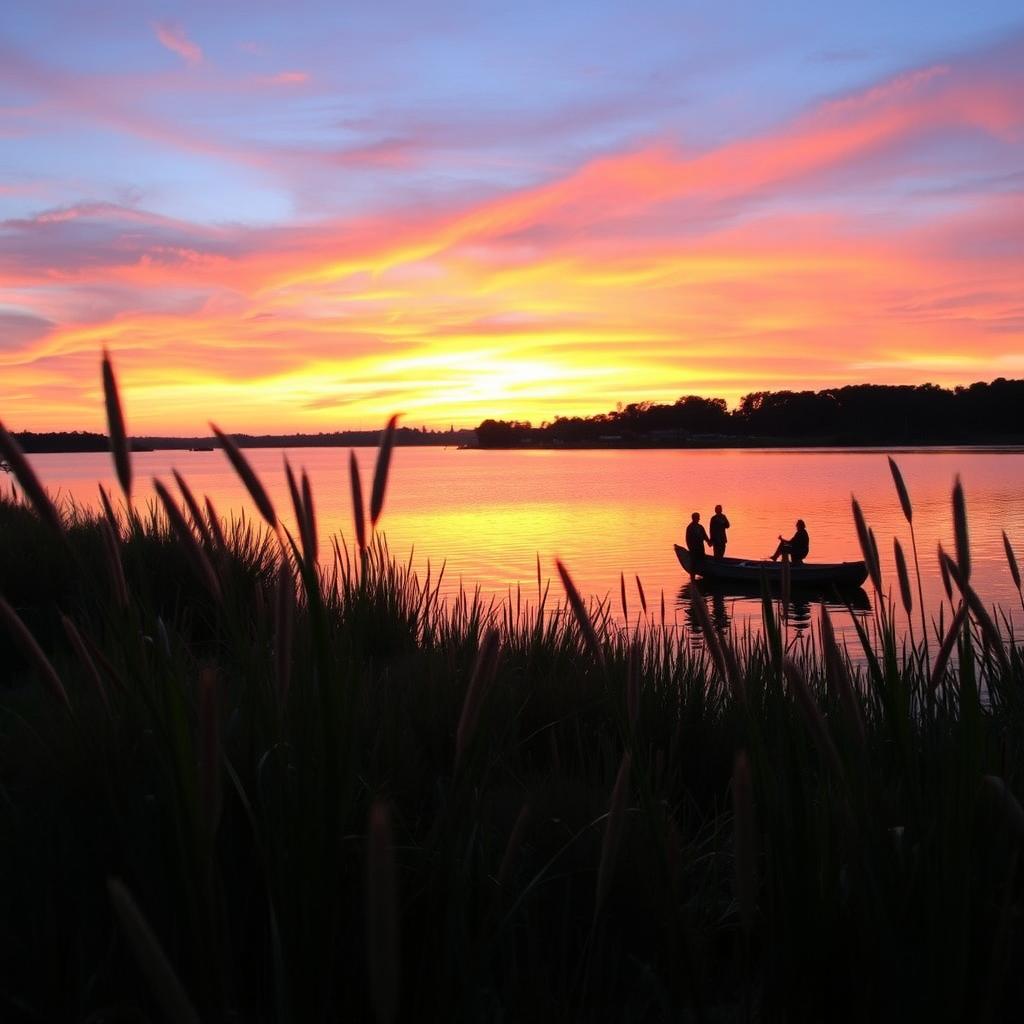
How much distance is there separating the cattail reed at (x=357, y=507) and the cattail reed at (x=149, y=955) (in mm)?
866

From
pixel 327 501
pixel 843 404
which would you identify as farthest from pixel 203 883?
pixel 843 404

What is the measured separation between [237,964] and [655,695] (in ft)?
10.6

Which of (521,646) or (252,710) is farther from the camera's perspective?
(521,646)

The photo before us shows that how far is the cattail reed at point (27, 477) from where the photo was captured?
5.15 feet

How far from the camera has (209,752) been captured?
1472 mm

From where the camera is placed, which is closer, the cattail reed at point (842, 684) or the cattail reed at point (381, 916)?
the cattail reed at point (381, 916)

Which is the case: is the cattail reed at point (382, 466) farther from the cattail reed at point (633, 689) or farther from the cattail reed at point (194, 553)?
the cattail reed at point (633, 689)

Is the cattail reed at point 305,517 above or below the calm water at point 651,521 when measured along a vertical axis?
above

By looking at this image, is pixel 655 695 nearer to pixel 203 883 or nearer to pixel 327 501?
pixel 203 883

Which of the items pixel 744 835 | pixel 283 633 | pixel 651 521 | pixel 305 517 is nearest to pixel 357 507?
pixel 305 517

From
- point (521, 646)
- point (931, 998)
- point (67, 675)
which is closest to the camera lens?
point (931, 998)

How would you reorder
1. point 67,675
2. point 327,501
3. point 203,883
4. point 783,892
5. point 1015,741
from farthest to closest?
point 327,501, point 67,675, point 1015,741, point 783,892, point 203,883

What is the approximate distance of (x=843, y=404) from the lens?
551ft

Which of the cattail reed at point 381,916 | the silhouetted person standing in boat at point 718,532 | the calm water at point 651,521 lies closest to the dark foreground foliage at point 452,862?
the cattail reed at point 381,916
